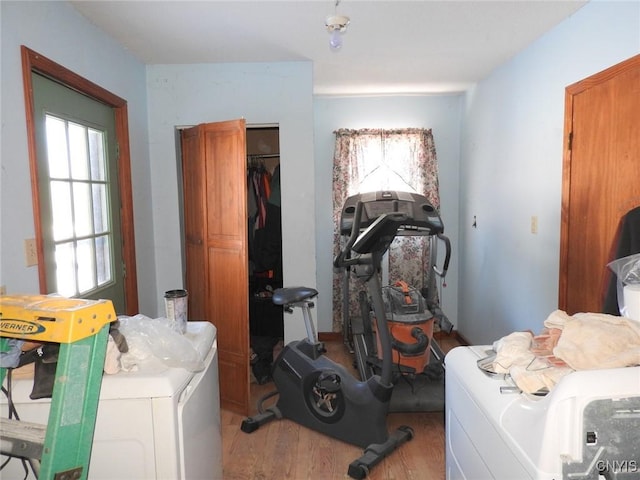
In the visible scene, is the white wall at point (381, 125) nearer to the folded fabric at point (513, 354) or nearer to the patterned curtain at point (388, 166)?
the patterned curtain at point (388, 166)

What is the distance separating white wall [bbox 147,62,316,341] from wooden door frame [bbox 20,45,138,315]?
1.36 ft

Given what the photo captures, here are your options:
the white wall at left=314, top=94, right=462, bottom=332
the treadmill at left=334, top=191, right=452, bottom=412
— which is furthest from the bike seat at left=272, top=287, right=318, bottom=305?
the white wall at left=314, top=94, right=462, bottom=332

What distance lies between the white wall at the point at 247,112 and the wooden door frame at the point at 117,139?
0.41m

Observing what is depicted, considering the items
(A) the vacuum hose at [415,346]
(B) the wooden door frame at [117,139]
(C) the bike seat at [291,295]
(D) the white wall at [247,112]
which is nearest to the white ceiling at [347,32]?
(D) the white wall at [247,112]

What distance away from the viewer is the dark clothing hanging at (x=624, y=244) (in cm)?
179

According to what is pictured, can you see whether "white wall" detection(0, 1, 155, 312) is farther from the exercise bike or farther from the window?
the exercise bike

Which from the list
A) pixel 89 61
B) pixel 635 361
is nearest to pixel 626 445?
pixel 635 361

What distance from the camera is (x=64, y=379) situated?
91 centimetres

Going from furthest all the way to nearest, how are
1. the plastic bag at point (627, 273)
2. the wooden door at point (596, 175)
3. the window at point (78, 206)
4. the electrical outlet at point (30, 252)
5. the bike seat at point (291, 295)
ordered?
the bike seat at point (291, 295)
the window at point (78, 206)
the wooden door at point (596, 175)
the electrical outlet at point (30, 252)
the plastic bag at point (627, 273)

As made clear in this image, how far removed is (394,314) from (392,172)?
1.67 metres

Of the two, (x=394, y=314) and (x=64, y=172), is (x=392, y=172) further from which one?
(x=64, y=172)

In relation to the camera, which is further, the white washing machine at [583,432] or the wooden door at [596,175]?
the wooden door at [596,175]

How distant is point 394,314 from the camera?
3002mm

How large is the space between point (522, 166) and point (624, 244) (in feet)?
4.20
